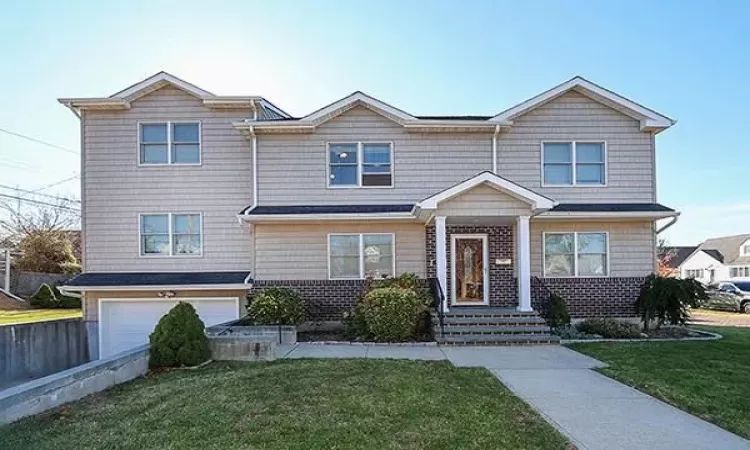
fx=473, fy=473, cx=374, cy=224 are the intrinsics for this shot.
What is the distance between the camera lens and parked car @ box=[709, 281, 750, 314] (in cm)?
2520

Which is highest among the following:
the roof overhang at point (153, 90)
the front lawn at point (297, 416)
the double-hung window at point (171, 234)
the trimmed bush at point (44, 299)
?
the roof overhang at point (153, 90)

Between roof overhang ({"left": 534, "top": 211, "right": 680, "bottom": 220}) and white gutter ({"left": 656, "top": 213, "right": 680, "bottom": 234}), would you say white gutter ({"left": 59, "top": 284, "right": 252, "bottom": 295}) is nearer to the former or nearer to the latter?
roof overhang ({"left": 534, "top": 211, "right": 680, "bottom": 220})

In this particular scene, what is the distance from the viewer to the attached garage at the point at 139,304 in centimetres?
1367

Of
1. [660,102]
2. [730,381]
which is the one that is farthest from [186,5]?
[660,102]

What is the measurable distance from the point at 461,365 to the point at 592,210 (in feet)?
23.5

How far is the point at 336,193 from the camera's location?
1403cm

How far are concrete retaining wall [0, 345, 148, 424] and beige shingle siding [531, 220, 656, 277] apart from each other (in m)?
10.6

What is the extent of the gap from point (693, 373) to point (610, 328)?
4.55 meters

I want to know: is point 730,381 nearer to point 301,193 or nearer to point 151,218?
point 301,193

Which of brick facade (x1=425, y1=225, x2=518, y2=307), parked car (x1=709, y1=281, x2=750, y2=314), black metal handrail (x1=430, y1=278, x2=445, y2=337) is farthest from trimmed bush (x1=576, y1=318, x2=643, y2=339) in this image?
parked car (x1=709, y1=281, x2=750, y2=314)

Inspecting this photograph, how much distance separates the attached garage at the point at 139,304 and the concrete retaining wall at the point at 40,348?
0.49m

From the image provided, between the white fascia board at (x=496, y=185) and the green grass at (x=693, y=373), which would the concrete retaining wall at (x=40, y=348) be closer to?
the white fascia board at (x=496, y=185)

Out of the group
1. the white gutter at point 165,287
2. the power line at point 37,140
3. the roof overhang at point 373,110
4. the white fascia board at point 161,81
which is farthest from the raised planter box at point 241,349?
the power line at point 37,140

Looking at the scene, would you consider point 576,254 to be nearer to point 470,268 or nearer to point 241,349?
point 470,268
